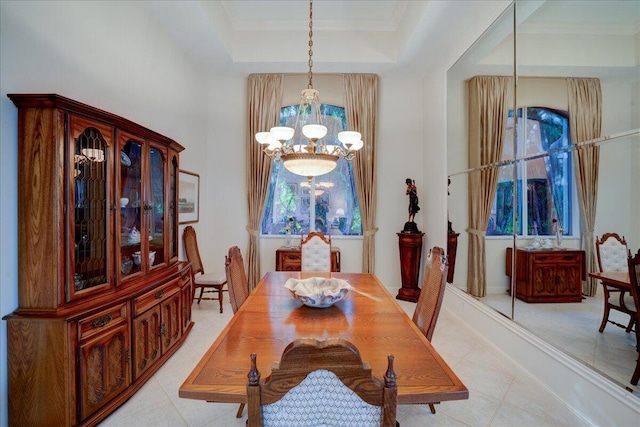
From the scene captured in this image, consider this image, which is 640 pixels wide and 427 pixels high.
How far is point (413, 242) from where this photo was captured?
176 inches

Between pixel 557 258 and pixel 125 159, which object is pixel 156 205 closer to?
pixel 125 159

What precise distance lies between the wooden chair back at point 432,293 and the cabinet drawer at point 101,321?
216cm

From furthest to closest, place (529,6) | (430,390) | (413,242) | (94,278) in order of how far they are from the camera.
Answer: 1. (413,242)
2. (529,6)
3. (94,278)
4. (430,390)

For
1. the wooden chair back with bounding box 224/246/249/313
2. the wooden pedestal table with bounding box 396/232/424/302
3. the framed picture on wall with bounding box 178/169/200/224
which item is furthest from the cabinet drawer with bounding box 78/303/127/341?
the wooden pedestal table with bounding box 396/232/424/302

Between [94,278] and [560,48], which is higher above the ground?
[560,48]

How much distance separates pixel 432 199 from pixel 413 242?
0.75 m

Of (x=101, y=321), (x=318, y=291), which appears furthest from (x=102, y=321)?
(x=318, y=291)

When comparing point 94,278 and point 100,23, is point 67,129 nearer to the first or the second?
point 94,278

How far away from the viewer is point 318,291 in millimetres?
2152

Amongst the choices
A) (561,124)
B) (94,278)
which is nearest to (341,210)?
(561,124)

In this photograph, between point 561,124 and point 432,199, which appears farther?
point 432,199

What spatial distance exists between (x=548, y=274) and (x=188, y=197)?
14.3 feet

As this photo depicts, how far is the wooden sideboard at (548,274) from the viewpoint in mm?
2188

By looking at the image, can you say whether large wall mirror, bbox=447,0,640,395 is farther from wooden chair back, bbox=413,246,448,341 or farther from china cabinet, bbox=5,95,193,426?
china cabinet, bbox=5,95,193,426
